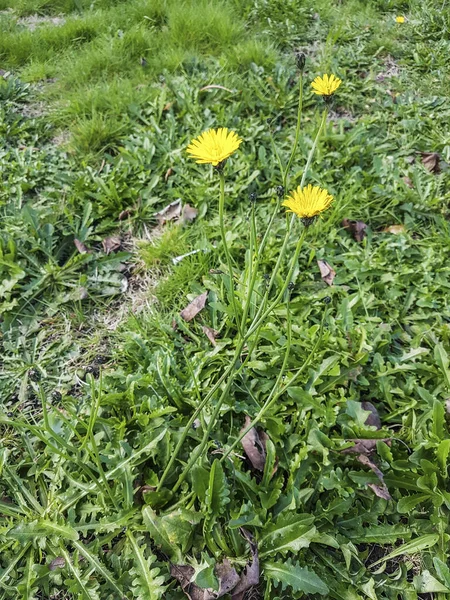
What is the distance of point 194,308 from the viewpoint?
2346 millimetres

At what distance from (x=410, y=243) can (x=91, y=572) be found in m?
2.08

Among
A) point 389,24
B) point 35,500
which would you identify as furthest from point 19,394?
point 389,24

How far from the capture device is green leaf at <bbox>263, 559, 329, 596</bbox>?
5.07ft

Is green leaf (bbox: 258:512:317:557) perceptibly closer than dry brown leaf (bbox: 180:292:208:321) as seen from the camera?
Yes

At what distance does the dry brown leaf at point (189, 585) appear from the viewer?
157cm

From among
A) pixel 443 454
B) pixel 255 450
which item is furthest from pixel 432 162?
pixel 255 450

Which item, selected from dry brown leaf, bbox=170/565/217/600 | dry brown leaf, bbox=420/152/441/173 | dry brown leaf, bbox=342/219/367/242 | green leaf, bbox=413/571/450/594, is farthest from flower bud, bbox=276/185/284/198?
dry brown leaf, bbox=420/152/441/173

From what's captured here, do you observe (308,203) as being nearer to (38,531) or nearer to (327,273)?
(327,273)

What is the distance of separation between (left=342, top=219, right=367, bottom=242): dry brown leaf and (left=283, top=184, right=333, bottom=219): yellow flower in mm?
1268

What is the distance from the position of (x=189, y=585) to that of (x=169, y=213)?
6.20 ft

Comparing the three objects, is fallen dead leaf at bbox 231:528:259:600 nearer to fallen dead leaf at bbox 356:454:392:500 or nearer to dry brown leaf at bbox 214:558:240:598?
dry brown leaf at bbox 214:558:240:598

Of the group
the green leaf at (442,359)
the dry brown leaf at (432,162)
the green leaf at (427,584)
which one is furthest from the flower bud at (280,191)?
the dry brown leaf at (432,162)

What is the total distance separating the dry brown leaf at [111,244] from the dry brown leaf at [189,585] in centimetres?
161

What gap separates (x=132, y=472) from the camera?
181cm
